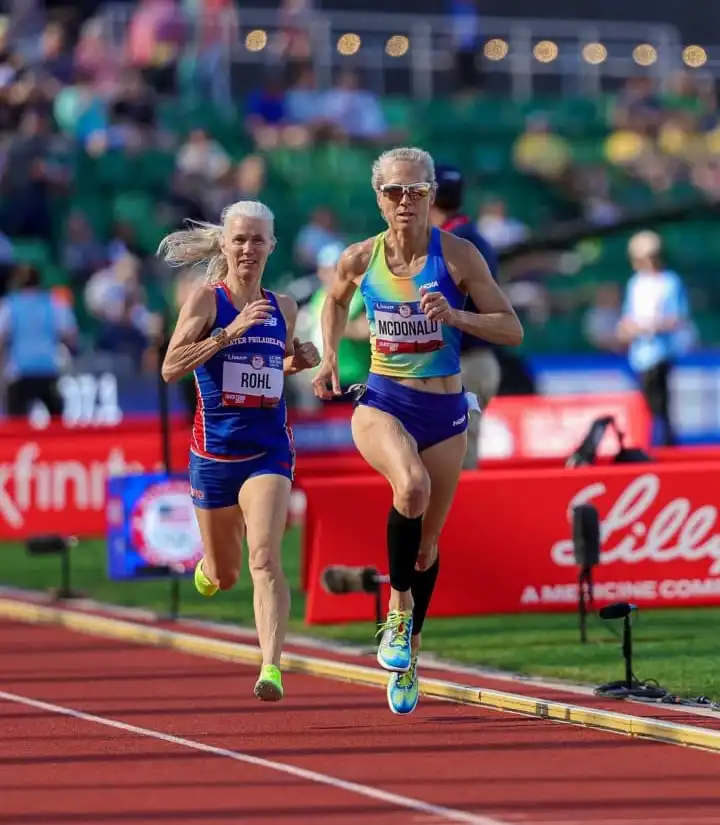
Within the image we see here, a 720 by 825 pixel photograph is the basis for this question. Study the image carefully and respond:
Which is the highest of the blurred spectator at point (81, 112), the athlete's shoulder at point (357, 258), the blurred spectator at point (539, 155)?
the blurred spectator at point (539, 155)

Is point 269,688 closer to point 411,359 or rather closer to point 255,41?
point 411,359

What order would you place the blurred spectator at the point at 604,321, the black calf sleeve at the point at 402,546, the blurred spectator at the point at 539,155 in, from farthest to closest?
the blurred spectator at the point at 539,155 < the blurred spectator at the point at 604,321 < the black calf sleeve at the point at 402,546

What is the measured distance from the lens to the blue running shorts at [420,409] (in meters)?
9.21

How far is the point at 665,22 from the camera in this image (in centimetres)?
3178

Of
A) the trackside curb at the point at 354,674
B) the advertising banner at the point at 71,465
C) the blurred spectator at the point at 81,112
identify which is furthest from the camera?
the blurred spectator at the point at 81,112

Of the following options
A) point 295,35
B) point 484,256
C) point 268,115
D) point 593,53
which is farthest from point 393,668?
point 593,53

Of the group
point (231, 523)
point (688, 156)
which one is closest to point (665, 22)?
point (688, 156)

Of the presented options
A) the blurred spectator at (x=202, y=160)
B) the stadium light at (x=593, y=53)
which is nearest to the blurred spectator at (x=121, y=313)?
the blurred spectator at (x=202, y=160)

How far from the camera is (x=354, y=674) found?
10.3 meters

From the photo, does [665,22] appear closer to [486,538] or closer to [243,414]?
[486,538]

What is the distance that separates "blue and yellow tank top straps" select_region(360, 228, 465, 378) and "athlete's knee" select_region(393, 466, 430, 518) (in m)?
0.46

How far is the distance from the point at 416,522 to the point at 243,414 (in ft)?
2.87

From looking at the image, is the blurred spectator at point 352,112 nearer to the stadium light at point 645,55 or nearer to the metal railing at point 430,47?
the metal railing at point 430,47

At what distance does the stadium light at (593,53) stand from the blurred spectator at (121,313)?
1007 cm
